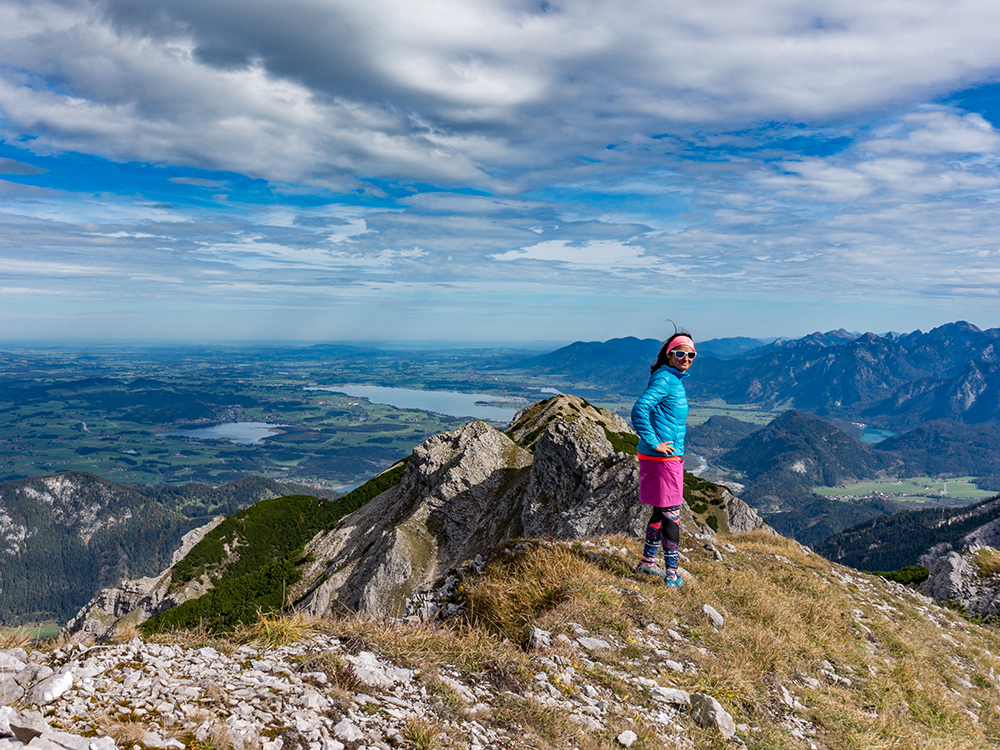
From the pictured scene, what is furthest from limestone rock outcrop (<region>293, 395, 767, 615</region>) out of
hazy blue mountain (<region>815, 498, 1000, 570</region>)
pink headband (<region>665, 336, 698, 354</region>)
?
hazy blue mountain (<region>815, 498, 1000, 570</region>)

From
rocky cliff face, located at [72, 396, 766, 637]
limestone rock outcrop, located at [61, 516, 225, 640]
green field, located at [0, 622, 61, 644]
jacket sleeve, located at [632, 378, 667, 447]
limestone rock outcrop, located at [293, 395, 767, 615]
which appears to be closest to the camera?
green field, located at [0, 622, 61, 644]

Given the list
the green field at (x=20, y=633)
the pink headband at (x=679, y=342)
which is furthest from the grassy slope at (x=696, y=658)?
the pink headband at (x=679, y=342)

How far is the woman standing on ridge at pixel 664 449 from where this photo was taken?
11.9 meters

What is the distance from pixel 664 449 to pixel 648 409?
1032 mm

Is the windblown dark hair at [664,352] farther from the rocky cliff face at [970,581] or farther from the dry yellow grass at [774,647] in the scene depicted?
the rocky cliff face at [970,581]

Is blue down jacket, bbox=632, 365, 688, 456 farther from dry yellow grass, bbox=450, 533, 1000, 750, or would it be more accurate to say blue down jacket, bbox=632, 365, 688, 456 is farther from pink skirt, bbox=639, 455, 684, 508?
dry yellow grass, bbox=450, 533, 1000, 750

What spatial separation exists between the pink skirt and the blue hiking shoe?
1418 mm

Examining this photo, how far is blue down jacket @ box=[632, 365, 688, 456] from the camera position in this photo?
11891 millimetres

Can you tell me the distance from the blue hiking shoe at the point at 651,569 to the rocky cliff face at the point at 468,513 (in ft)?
69.8

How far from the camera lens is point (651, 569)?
11.8 metres

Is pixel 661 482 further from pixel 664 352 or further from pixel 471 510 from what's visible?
pixel 471 510

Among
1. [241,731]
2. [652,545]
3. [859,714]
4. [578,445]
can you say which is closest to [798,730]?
[859,714]

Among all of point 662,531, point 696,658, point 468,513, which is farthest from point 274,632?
point 468,513

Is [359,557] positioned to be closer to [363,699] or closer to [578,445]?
[578,445]
